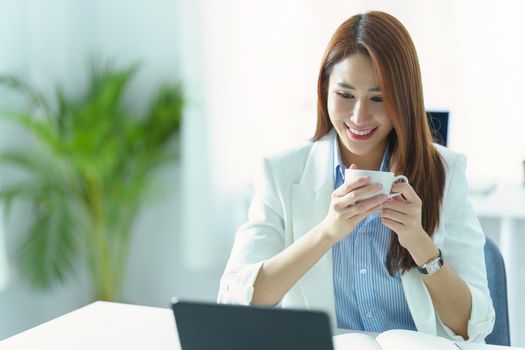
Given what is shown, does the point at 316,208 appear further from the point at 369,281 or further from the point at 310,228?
the point at 369,281

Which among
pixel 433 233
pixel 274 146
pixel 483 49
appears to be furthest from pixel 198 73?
pixel 433 233

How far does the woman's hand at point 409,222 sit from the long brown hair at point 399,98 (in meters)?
0.09

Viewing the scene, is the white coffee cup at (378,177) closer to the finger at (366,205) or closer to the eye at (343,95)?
the finger at (366,205)

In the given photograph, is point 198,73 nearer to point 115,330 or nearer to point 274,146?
point 274,146

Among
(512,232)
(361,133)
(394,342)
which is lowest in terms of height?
(512,232)

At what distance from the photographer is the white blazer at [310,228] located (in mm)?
1724

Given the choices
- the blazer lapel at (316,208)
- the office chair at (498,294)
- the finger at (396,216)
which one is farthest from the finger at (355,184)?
the office chair at (498,294)

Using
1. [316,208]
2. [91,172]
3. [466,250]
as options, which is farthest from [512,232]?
[91,172]

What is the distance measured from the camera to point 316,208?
6.06ft

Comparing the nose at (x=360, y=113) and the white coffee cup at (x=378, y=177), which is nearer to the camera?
the white coffee cup at (x=378, y=177)

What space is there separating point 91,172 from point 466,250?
6.47 feet

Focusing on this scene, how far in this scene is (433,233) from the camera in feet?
5.84

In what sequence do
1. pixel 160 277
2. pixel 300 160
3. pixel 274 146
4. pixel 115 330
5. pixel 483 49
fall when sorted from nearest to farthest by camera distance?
pixel 115 330
pixel 300 160
pixel 483 49
pixel 274 146
pixel 160 277

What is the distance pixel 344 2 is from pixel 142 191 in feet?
3.91
